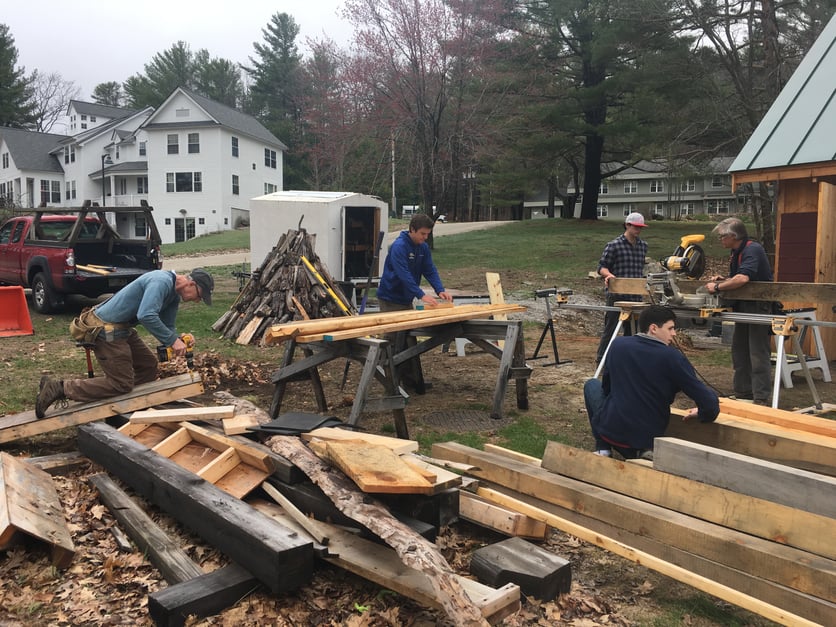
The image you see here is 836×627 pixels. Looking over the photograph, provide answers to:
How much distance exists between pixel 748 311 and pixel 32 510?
22.6 ft

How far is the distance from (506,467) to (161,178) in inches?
1674

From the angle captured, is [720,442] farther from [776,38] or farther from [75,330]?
Result: [776,38]

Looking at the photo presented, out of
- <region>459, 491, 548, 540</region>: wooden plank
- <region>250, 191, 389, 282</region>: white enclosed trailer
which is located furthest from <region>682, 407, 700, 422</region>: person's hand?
<region>250, 191, 389, 282</region>: white enclosed trailer

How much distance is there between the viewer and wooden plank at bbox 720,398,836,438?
4977 mm

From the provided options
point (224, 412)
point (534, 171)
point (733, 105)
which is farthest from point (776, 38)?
point (224, 412)

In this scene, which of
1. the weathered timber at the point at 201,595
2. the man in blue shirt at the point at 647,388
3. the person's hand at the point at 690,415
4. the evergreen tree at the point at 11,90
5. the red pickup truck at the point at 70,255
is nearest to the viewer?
the weathered timber at the point at 201,595

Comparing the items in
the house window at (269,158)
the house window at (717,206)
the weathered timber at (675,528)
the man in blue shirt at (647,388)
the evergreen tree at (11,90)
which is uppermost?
the evergreen tree at (11,90)

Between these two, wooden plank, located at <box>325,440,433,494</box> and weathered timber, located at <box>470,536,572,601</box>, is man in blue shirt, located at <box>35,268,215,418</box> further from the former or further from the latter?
weathered timber, located at <box>470,536,572,601</box>

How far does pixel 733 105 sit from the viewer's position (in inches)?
811

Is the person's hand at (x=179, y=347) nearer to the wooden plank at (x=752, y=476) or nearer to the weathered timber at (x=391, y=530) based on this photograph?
the weathered timber at (x=391, y=530)

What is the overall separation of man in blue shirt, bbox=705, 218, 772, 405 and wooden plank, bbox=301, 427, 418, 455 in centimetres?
423

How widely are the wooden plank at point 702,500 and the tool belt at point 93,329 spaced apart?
147 inches

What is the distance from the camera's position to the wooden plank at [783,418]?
4977mm

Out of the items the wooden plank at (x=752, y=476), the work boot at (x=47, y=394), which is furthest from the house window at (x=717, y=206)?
the work boot at (x=47, y=394)
